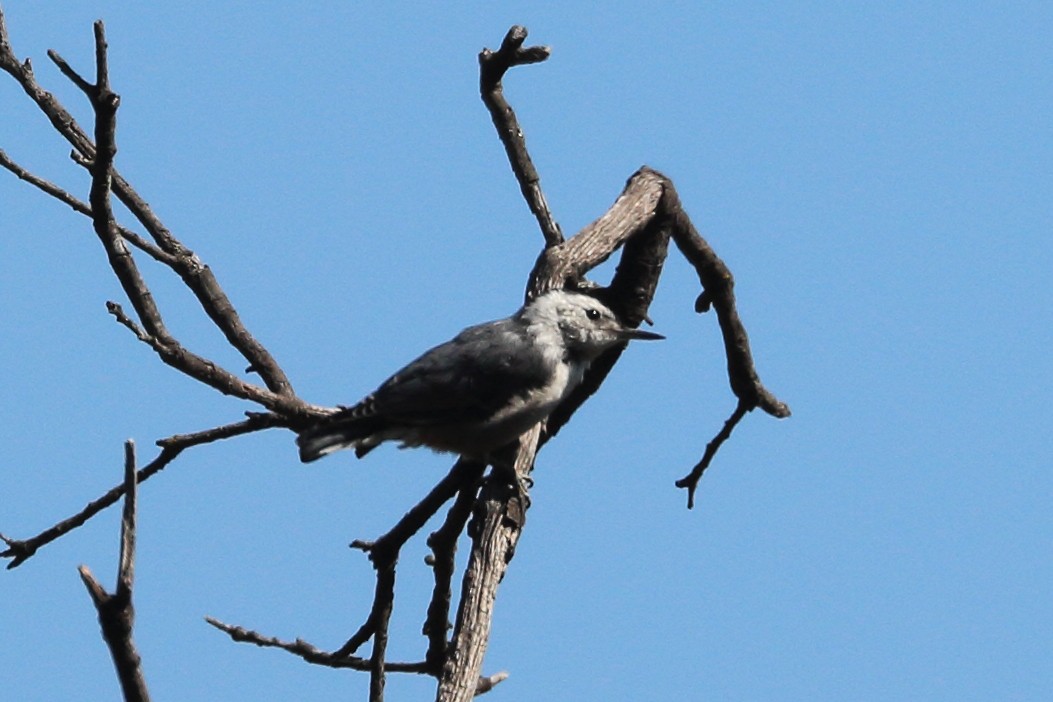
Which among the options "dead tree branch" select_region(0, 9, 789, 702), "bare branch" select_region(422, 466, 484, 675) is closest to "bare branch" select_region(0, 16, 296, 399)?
"dead tree branch" select_region(0, 9, 789, 702)

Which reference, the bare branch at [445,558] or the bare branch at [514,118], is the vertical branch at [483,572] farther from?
the bare branch at [514,118]

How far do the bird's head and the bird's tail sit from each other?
28.0 inches

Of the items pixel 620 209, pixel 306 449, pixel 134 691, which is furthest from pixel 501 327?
pixel 134 691

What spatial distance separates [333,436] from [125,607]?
233 centimetres

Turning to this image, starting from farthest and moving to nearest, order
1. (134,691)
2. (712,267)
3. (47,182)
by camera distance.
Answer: (712,267) → (47,182) → (134,691)

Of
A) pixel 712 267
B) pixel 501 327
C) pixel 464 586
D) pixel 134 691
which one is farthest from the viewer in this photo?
pixel 712 267

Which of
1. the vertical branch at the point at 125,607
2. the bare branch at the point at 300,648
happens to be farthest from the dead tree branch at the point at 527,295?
the vertical branch at the point at 125,607

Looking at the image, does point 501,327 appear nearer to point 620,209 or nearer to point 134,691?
point 620,209

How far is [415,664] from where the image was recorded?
458 centimetres

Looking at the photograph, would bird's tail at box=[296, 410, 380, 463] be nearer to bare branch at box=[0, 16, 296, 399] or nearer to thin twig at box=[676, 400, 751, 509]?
bare branch at box=[0, 16, 296, 399]

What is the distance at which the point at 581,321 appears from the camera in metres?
4.95

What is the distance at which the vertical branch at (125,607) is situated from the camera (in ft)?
6.20

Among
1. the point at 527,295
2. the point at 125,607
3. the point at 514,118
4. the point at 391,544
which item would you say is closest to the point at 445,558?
the point at 391,544

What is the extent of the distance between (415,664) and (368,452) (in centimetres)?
74
